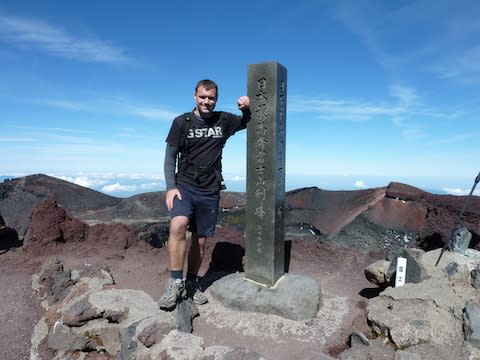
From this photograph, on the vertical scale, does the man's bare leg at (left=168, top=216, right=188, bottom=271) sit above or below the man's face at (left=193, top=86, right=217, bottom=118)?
below

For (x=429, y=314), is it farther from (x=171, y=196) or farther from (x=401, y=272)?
(x=171, y=196)

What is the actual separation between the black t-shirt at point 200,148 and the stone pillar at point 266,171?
531 millimetres

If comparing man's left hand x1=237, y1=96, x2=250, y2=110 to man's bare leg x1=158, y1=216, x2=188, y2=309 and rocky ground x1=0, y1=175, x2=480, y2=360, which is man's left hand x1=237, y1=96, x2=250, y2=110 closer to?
man's bare leg x1=158, y1=216, x2=188, y2=309

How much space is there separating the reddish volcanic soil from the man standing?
31.6 inches

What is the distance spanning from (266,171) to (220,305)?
195cm

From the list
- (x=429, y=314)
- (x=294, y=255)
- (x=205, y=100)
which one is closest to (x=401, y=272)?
(x=429, y=314)

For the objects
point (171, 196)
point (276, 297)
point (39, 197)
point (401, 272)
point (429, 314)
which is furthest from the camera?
point (39, 197)

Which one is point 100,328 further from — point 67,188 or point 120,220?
point 67,188

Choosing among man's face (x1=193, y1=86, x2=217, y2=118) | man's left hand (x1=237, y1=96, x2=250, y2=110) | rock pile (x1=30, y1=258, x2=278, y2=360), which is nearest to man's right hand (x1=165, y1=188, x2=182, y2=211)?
man's face (x1=193, y1=86, x2=217, y2=118)

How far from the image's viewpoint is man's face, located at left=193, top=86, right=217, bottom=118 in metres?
4.61

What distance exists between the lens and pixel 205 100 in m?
4.64

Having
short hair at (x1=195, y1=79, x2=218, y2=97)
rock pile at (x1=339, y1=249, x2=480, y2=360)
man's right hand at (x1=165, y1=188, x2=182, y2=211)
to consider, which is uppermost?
short hair at (x1=195, y1=79, x2=218, y2=97)

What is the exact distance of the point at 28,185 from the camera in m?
13.3

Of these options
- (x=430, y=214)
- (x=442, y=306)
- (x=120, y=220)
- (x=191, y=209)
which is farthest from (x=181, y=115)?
(x=120, y=220)
